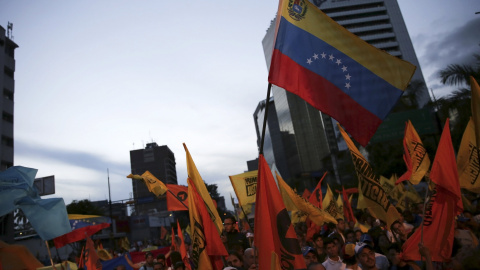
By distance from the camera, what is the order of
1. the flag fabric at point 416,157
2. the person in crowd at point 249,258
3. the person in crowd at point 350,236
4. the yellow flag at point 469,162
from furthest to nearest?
the flag fabric at point 416,157 → the person in crowd at point 350,236 → the yellow flag at point 469,162 → the person in crowd at point 249,258

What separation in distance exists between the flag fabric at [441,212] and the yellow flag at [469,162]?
2219 millimetres

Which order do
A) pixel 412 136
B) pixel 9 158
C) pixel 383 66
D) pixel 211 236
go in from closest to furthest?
pixel 383 66 → pixel 211 236 → pixel 412 136 → pixel 9 158

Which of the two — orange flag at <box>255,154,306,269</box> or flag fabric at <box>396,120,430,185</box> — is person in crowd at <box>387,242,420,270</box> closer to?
orange flag at <box>255,154,306,269</box>

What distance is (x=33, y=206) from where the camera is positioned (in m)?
7.23

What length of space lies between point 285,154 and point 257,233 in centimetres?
11217

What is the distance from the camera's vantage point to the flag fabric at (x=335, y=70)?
13.6 ft

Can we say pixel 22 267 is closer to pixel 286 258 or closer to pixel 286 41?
pixel 286 258

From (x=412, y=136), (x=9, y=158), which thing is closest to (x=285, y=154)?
(x=9, y=158)

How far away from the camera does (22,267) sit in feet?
8.81

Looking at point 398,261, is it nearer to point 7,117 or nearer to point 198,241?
point 198,241

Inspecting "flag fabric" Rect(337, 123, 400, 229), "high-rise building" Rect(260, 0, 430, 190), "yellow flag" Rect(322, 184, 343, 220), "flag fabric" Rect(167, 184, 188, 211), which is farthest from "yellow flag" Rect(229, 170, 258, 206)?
"high-rise building" Rect(260, 0, 430, 190)

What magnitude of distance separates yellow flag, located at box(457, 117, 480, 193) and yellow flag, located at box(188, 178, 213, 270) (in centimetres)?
504

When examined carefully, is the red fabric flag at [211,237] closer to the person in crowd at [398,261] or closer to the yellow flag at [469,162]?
the person in crowd at [398,261]

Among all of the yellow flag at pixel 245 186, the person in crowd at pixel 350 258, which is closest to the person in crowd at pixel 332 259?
the person in crowd at pixel 350 258
